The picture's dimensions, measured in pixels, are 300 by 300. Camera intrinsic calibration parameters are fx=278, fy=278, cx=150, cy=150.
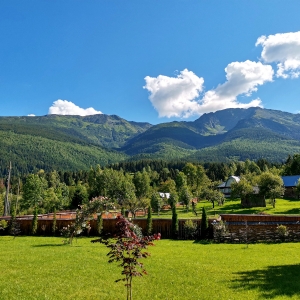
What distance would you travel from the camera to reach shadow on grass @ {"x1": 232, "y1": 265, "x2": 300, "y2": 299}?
10.5m

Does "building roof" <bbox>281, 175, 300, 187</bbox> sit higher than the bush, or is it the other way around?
"building roof" <bbox>281, 175, 300, 187</bbox>

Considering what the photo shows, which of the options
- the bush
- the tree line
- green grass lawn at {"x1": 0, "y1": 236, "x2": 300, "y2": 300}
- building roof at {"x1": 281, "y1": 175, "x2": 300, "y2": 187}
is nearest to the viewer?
green grass lawn at {"x1": 0, "y1": 236, "x2": 300, "y2": 300}

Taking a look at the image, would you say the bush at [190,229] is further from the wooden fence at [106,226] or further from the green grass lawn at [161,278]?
the green grass lawn at [161,278]

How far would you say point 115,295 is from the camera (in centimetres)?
1032

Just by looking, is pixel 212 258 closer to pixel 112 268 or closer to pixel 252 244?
pixel 112 268

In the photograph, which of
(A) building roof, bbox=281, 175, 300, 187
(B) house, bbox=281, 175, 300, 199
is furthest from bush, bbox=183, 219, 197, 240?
(A) building roof, bbox=281, 175, 300, 187

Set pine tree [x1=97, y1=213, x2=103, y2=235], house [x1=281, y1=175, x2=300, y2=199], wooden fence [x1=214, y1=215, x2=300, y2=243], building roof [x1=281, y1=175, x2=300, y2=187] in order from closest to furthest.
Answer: wooden fence [x1=214, y1=215, x2=300, y2=243]
pine tree [x1=97, y1=213, x2=103, y2=235]
house [x1=281, y1=175, x2=300, y2=199]
building roof [x1=281, y1=175, x2=300, y2=187]

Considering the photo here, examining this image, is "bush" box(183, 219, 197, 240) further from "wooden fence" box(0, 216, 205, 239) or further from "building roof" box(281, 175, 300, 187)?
"building roof" box(281, 175, 300, 187)

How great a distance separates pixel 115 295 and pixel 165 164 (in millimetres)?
165969

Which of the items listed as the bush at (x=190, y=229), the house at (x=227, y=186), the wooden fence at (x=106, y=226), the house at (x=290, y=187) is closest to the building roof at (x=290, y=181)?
the house at (x=290, y=187)

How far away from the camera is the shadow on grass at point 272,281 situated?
34.4 feet

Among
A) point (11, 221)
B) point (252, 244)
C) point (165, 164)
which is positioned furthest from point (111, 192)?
point (165, 164)

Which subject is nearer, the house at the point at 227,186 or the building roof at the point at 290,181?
the building roof at the point at 290,181

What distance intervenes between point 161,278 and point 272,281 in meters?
4.74
